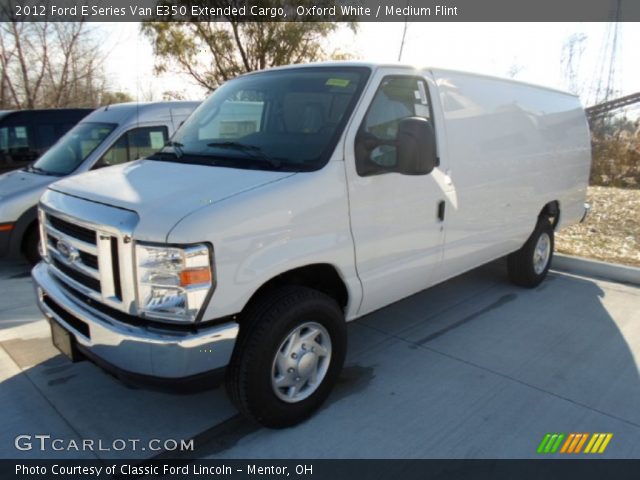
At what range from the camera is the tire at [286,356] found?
271 centimetres

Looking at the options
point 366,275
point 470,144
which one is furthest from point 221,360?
point 470,144

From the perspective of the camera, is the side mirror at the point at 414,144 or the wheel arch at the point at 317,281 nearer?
the wheel arch at the point at 317,281

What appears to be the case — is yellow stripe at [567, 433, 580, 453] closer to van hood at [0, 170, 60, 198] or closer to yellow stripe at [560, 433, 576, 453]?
yellow stripe at [560, 433, 576, 453]

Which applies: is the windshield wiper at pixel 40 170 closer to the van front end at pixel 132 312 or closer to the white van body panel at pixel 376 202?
the white van body panel at pixel 376 202

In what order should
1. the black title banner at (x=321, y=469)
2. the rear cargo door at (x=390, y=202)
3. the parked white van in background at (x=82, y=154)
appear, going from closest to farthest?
the black title banner at (x=321, y=469)
the rear cargo door at (x=390, y=202)
the parked white van in background at (x=82, y=154)

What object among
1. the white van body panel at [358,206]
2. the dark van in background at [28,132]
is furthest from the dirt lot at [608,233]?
the dark van in background at [28,132]

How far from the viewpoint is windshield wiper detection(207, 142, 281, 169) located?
3007 mm

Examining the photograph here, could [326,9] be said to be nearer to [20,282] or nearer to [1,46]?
[1,46]

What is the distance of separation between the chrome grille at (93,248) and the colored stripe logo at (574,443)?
2501mm

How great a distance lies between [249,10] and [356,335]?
13.9 metres

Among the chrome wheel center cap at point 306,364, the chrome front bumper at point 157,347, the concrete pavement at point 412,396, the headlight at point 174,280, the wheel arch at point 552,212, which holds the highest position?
the headlight at point 174,280

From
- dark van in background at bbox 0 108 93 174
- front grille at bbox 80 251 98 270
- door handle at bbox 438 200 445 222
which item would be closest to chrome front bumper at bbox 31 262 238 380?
front grille at bbox 80 251 98 270

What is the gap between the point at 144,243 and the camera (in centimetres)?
242

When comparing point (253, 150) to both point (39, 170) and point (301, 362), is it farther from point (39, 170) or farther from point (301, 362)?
point (39, 170)
